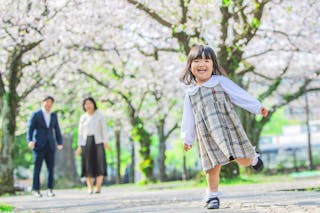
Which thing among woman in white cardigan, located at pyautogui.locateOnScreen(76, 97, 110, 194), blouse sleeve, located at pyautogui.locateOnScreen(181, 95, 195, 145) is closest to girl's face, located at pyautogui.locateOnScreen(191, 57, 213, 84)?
blouse sleeve, located at pyautogui.locateOnScreen(181, 95, 195, 145)

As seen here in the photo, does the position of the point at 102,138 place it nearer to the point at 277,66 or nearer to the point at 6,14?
the point at 6,14

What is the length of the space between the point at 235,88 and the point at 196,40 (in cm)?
869

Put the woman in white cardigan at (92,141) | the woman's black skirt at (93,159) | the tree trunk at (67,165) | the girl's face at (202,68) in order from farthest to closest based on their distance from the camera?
the tree trunk at (67,165) < the woman's black skirt at (93,159) < the woman in white cardigan at (92,141) < the girl's face at (202,68)

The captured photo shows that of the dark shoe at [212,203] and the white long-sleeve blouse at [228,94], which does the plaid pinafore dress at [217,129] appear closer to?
the white long-sleeve blouse at [228,94]

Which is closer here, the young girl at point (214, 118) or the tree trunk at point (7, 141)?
the young girl at point (214, 118)

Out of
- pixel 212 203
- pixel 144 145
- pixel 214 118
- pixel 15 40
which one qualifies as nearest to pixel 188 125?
pixel 214 118

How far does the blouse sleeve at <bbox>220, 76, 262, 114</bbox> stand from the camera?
6.73 metres

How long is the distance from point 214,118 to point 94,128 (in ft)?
23.0

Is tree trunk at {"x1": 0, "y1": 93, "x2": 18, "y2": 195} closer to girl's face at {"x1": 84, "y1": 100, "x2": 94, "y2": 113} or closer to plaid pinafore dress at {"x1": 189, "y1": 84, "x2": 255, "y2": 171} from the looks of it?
girl's face at {"x1": 84, "y1": 100, "x2": 94, "y2": 113}

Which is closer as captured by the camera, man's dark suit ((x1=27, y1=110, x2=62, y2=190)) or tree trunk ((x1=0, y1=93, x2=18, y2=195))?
man's dark suit ((x1=27, y1=110, x2=62, y2=190))

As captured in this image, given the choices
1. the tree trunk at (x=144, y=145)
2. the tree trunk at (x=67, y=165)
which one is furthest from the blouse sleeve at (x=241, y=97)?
the tree trunk at (x=67, y=165)

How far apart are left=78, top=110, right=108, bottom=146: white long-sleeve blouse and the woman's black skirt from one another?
0.34 feet

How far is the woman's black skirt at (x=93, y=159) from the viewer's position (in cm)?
1367

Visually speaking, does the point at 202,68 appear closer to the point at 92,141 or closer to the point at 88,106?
the point at 88,106
